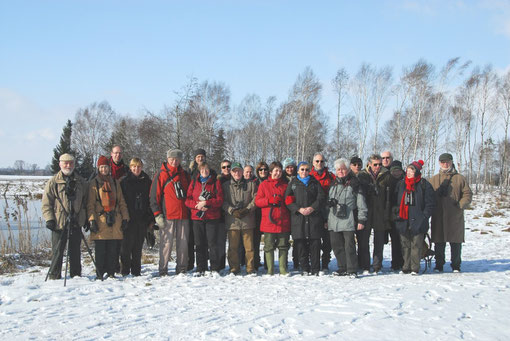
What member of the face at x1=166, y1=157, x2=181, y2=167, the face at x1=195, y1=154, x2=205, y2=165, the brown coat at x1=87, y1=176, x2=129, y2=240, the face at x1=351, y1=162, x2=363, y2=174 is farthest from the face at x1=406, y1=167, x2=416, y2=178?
the brown coat at x1=87, y1=176, x2=129, y2=240

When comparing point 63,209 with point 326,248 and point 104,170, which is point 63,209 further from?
point 326,248

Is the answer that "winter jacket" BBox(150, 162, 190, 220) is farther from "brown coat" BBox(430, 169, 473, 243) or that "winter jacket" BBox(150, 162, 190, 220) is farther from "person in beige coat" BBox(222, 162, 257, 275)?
"brown coat" BBox(430, 169, 473, 243)

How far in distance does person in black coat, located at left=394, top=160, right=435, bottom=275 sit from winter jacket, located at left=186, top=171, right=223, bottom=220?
289 cm

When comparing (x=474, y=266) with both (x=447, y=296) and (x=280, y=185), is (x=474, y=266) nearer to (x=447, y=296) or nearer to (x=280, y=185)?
(x=447, y=296)

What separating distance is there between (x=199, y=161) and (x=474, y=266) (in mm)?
5283

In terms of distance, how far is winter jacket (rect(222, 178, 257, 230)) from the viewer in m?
6.67

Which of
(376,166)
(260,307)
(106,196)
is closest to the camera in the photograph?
(260,307)

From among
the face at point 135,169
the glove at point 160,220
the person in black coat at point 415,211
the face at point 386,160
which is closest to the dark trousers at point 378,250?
the person in black coat at point 415,211

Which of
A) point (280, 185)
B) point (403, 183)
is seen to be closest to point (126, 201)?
point (280, 185)

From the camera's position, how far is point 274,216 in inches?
258

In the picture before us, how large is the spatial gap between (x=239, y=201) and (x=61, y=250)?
277 cm

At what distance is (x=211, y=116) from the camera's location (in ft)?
98.0

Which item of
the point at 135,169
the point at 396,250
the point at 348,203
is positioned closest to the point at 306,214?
the point at 348,203

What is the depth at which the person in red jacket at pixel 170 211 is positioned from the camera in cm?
653
